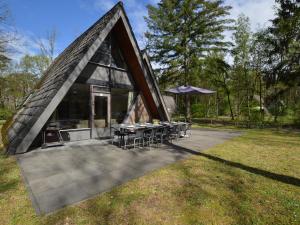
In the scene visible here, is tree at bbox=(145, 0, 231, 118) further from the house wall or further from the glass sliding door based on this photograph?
the glass sliding door

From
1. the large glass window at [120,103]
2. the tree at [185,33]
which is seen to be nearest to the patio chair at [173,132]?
the large glass window at [120,103]

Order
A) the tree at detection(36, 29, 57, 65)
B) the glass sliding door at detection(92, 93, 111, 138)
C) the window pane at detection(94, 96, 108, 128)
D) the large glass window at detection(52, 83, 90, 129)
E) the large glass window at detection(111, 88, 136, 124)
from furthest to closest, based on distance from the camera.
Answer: the tree at detection(36, 29, 57, 65) < the large glass window at detection(111, 88, 136, 124) < the window pane at detection(94, 96, 108, 128) < the glass sliding door at detection(92, 93, 111, 138) < the large glass window at detection(52, 83, 90, 129)

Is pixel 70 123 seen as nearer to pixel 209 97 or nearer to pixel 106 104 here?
pixel 106 104

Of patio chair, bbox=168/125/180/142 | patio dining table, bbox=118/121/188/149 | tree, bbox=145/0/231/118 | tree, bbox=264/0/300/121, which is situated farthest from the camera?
tree, bbox=145/0/231/118

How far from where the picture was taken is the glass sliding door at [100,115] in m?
8.62

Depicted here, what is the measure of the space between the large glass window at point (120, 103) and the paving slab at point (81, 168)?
7.56ft

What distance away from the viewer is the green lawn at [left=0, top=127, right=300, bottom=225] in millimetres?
2812

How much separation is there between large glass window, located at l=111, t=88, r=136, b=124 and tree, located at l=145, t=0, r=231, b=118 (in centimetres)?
965

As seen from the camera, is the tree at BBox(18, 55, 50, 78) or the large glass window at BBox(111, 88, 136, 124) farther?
the tree at BBox(18, 55, 50, 78)

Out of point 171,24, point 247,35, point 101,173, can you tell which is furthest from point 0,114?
point 247,35

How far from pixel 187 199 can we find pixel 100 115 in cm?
659

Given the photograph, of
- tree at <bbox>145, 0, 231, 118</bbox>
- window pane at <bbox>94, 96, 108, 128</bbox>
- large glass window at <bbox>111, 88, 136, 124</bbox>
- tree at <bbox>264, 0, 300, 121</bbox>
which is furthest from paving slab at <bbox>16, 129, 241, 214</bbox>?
tree at <bbox>264, 0, 300, 121</bbox>

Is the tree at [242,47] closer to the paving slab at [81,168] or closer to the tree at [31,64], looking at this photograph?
the paving slab at [81,168]

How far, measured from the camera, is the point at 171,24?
61.9 ft
